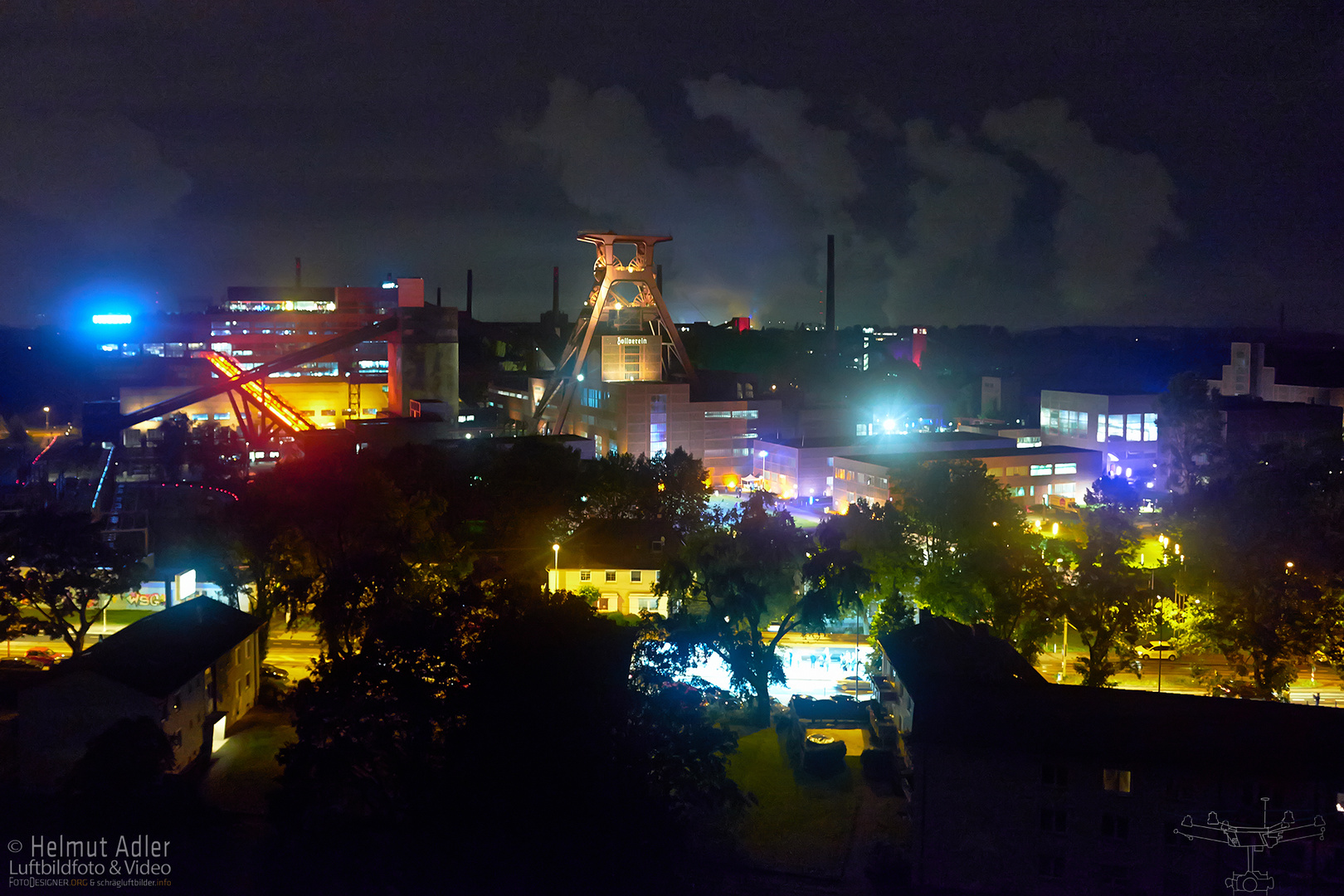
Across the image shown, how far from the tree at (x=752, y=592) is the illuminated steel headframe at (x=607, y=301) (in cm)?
2444

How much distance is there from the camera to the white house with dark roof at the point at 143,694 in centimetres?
1178

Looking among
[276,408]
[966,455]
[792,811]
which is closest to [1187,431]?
[966,455]

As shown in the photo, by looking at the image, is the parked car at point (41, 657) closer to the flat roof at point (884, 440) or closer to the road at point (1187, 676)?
the road at point (1187, 676)

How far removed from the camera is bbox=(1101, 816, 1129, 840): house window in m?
9.87

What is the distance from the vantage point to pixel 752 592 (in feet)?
45.9

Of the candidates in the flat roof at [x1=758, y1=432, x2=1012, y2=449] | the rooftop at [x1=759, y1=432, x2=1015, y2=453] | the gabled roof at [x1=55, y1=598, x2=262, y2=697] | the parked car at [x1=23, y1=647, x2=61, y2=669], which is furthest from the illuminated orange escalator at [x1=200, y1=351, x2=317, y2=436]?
the gabled roof at [x1=55, y1=598, x2=262, y2=697]

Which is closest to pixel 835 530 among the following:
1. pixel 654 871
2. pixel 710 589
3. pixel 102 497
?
pixel 710 589

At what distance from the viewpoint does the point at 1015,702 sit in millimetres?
10594

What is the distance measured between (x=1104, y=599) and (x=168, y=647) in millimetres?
12789

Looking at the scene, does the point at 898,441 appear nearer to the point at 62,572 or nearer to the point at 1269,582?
the point at 1269,582

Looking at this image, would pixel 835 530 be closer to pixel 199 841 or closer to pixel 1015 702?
pixel 1015 702

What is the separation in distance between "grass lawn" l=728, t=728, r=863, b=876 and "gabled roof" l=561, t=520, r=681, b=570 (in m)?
6.31

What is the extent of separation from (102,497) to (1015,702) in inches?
972

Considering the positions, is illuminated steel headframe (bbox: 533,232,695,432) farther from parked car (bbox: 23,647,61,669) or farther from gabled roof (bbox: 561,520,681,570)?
parked car (bbox: 23,647,61,669)
